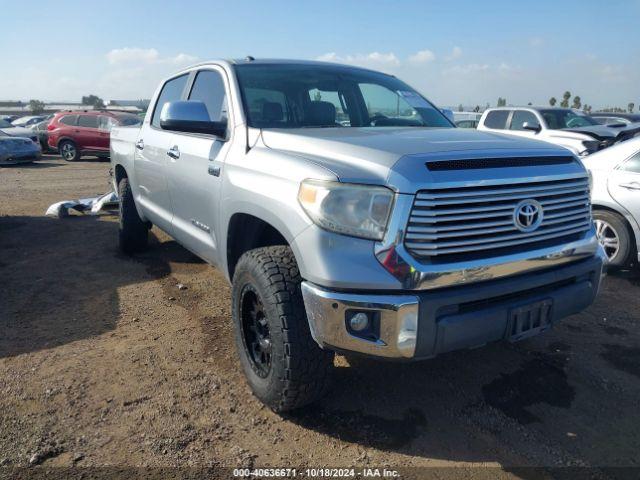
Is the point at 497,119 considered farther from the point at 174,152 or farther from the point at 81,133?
the point at 81,133

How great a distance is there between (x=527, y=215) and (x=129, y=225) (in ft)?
14.2

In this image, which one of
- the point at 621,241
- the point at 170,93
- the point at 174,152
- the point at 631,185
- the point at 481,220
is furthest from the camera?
the point at 621,241

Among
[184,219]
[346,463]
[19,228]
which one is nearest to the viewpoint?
[346,463]

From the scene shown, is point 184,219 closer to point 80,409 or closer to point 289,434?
point 80,409

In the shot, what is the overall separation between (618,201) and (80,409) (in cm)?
492

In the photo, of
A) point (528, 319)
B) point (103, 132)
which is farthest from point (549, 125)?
point (103, 132)

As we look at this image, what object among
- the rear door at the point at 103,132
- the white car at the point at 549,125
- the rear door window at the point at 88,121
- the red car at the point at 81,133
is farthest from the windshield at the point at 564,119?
the rear door window at the point at 88,121

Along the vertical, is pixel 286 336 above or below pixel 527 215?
below

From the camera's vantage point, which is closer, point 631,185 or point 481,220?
point 481,220

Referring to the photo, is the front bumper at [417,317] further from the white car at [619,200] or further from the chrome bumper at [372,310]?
the white car at [619,200]

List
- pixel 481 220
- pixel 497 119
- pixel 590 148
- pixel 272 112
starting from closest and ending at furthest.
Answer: pixel 481 220 < pixel 272 112 < pixel 590 148 < pixel 497 119

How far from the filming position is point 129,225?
5.55m

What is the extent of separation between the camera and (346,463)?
2420mm

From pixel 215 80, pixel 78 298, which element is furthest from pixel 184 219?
pixel 78 298
